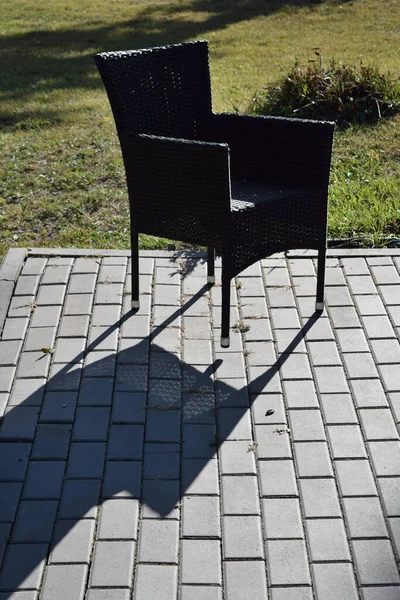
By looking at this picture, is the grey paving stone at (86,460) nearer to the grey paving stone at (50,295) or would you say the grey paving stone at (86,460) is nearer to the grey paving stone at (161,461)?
the grey paving stone at (161,461)

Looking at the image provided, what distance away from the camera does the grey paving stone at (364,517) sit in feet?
9.10

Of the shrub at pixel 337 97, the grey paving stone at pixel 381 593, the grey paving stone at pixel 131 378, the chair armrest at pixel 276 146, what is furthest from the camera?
the shrub at pixel 337 97

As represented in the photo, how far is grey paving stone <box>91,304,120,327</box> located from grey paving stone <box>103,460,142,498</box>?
3.56ft

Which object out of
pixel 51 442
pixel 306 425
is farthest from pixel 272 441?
pixel 51 442

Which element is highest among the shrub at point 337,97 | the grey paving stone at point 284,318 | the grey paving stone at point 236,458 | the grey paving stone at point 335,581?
the grey paving stone at point 335,581

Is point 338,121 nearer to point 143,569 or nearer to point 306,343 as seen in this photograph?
point 306,343

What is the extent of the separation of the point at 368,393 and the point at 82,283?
1.68 metres

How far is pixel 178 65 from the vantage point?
414 cm

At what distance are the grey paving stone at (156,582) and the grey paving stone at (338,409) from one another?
100cm

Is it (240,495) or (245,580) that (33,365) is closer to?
(240,495)

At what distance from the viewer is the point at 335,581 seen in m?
2.59

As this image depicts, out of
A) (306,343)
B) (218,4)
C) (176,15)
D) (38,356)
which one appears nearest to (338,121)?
(306,343)

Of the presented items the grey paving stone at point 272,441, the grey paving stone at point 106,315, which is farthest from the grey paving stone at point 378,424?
the grey paving stone at point 106,315

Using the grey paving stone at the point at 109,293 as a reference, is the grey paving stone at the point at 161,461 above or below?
above
